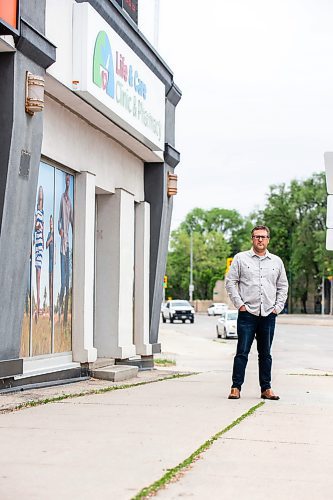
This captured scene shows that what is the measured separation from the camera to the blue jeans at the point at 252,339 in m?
9.30

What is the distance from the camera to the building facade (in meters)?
9.35

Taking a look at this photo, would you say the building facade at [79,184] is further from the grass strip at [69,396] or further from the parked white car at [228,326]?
the parked white car at [228,326]

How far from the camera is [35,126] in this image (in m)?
9.72

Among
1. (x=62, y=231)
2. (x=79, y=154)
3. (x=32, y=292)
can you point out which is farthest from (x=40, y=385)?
(x=79, y=154)

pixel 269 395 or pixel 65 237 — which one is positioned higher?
pixel 65 237

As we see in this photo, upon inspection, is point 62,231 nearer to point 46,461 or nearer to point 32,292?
point 32,292

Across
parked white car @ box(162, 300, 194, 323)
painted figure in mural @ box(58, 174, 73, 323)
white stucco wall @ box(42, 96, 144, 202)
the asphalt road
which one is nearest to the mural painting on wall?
painted figure in mural @ box(58, 174, 73, 323)

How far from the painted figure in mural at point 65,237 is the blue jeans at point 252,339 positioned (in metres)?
3.39

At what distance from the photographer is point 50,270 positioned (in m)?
11.5

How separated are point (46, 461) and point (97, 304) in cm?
905

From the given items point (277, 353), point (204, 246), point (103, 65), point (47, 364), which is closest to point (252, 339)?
point (47, 364)

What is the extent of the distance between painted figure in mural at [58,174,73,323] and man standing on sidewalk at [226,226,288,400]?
3.30 metres

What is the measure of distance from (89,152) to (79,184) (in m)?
0.67

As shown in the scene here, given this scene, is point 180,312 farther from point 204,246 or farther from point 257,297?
point 204,246
